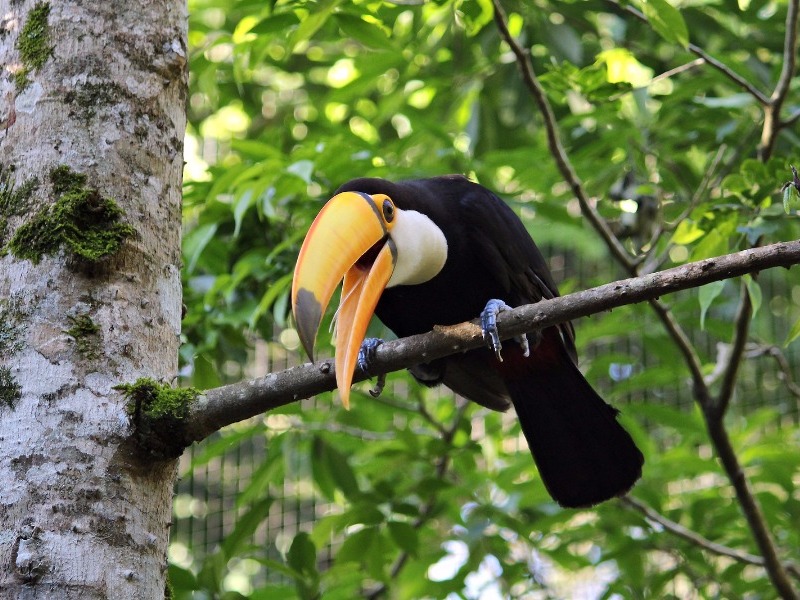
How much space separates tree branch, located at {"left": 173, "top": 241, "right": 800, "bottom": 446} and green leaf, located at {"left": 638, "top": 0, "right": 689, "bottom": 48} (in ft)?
A: 3.42

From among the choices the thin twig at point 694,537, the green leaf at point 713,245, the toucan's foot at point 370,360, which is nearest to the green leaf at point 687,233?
the green leaf at point 713,245

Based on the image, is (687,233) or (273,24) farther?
(273,24)

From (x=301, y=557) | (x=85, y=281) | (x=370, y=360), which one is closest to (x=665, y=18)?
(x=370, y=360)

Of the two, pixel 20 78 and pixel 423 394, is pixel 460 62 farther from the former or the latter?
pixel 20 78

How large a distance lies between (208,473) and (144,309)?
362cm

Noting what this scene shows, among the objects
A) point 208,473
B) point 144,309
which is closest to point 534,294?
point 144,309

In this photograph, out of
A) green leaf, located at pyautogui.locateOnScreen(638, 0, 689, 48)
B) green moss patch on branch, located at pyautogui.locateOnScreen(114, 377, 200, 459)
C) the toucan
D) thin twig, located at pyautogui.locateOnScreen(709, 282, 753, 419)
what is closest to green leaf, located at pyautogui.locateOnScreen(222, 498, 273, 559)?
the toucan

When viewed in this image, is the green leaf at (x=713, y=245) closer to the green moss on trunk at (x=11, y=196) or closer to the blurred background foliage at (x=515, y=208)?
the blurred background foliage at (x=515, y=208)

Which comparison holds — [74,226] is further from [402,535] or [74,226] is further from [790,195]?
[402,535]

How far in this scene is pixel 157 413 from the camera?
2004 mm

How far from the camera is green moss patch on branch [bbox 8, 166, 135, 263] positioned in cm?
211

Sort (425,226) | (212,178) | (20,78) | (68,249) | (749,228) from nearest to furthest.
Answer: (68,249), (20,78), (749,228), (425,226), (212,178)

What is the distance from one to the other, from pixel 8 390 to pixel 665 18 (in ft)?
6.35

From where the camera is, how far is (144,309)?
2.17m
